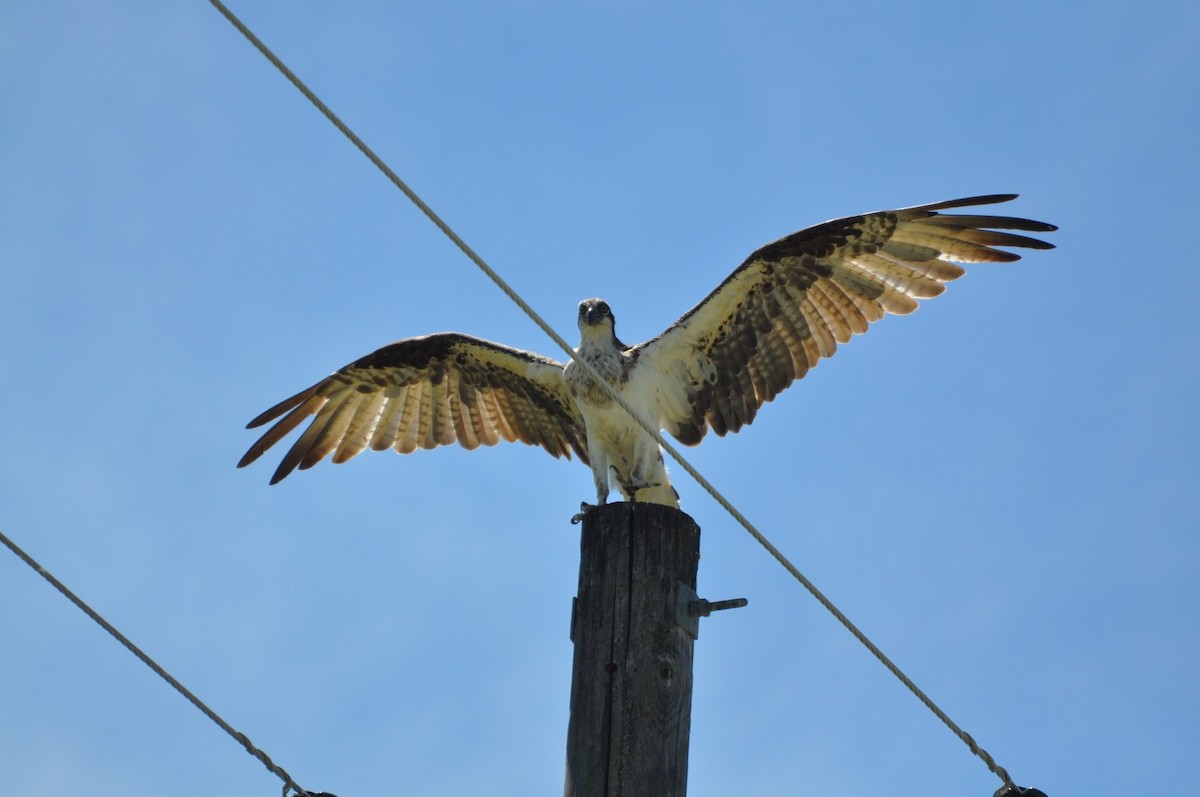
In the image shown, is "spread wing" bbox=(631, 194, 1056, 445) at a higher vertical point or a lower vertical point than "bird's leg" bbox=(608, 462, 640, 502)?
higher

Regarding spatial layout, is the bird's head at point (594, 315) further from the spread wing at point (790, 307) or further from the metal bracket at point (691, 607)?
the metal bracket at point (691, 607)

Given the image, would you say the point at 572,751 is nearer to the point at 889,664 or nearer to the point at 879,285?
the point at 889,664

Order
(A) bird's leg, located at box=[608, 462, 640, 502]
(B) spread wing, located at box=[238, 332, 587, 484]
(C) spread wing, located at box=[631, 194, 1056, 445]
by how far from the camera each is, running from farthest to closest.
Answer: (B) spread wing, located at box=[238, 332, 587, 484]
(C) spread wing, located at box=[631, 194, 1056, 445]
(A) bird's leg, located at box=[608, 462, 640, 502]

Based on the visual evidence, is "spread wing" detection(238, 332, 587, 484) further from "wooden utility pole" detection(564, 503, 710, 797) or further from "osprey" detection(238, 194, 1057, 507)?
"wooden utility pole" detection(564, 503, 710, 797)

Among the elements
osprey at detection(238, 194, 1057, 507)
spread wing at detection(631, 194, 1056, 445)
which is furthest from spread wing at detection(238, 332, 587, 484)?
spread wing at detection(631, 194, 1056, 445)

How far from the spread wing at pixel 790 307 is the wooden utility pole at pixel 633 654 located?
357cm

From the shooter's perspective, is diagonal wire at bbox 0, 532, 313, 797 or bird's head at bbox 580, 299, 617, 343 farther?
bird's head at bbox 580, 299, 617, 343

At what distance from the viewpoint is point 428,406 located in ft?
32.0

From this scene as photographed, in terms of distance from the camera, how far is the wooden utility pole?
15.0 ft

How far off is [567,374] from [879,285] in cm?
188

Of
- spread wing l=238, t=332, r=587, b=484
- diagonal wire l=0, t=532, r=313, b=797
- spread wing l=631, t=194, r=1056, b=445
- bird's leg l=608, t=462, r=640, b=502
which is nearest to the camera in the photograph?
diagonal wire l=0, t=532, r=313, b=797

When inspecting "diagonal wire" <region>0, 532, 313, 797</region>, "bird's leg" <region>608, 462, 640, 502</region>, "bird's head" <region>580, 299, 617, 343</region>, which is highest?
"bird's head" <region>580, 299, 617, 343</region>

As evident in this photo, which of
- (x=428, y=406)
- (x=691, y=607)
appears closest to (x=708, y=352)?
(x=428, y=406)

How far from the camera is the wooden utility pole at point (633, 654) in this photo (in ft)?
15.0
